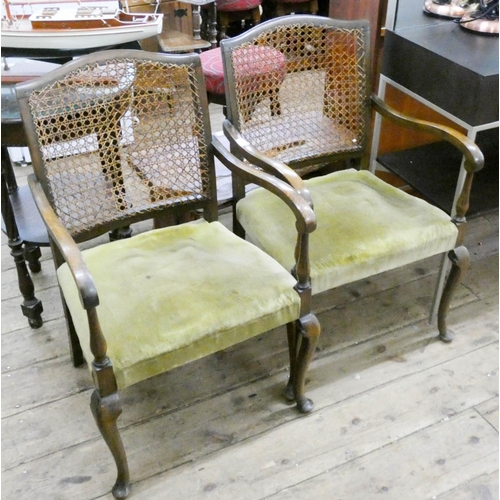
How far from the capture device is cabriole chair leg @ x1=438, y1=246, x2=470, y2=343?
159cm

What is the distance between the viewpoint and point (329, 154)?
1.72 metres

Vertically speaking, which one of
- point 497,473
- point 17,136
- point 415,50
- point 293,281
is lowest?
point 497,473

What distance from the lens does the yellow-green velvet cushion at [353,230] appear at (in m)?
1.42

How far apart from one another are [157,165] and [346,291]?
0.83 meters

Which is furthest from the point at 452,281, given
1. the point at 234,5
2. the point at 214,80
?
the point at 234,5

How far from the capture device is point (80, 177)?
4.87 ft

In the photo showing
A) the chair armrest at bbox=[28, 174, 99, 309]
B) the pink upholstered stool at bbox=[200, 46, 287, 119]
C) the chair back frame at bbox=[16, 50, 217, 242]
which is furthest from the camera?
the pink upholstered stool at bbox=[200, 46, 287, 119]

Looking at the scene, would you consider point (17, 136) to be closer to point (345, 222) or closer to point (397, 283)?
point (345, 222)

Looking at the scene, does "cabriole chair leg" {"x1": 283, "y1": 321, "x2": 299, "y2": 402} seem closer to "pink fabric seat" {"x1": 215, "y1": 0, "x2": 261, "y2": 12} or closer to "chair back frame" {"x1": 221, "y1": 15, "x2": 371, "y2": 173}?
"chair back frame" {"x1": 221, "y1": 15, "x2": 371, "y2": 173}

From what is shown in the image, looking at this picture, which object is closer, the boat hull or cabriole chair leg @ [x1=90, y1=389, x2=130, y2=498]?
cabriole chair leg @ [x1=90, y1=389, x2=130, y2=498]

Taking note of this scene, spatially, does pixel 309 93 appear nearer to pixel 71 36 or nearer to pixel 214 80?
pixel 214 80

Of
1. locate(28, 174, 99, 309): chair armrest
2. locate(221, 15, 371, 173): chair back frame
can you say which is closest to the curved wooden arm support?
locate(221, 15, 371, 173): chair back frame

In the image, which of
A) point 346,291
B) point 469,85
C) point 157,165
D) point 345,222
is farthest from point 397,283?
point 157,165

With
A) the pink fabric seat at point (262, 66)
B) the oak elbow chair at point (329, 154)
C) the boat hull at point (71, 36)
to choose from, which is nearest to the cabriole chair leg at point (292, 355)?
the oak elbow chair at point (329, 154)
